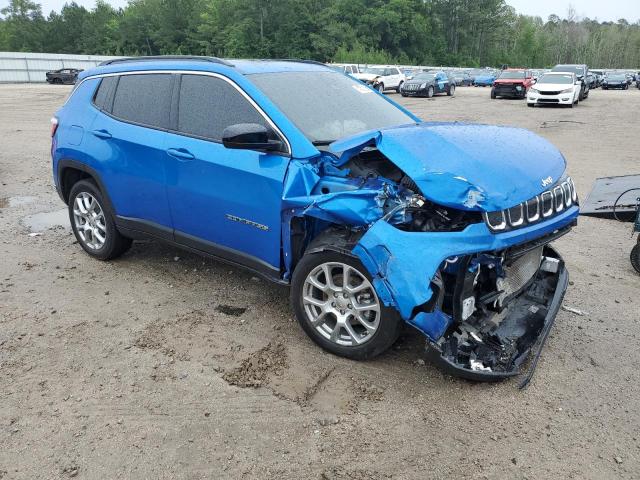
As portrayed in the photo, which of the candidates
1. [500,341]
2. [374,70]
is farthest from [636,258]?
[374,70]

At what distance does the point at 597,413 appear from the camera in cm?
309

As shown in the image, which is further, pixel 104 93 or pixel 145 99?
pixel 104 93

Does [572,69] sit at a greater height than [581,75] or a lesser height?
greater

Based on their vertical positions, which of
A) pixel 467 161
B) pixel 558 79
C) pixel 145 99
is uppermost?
pixel 145 99

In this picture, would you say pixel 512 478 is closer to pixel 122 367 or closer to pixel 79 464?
pixel 79 464

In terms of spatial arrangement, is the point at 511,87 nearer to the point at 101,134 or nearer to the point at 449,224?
the point at 101,134

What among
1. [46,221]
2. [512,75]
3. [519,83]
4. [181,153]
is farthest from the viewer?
[512,75]

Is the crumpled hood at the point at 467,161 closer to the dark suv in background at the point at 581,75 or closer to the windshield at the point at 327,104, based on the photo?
the windshield at the point at 327,104

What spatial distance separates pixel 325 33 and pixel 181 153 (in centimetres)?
8015

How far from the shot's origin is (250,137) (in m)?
3.58

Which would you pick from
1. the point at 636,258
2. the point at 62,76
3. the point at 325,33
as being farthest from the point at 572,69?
the point at 325,33

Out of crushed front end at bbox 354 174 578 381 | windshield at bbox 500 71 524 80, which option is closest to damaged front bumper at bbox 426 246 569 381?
crushed front end at bbox 354 174 578 381

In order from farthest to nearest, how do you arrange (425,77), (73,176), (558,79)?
(425,77), (558,79), (73,176)

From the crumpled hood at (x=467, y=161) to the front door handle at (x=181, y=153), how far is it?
3.91ft
